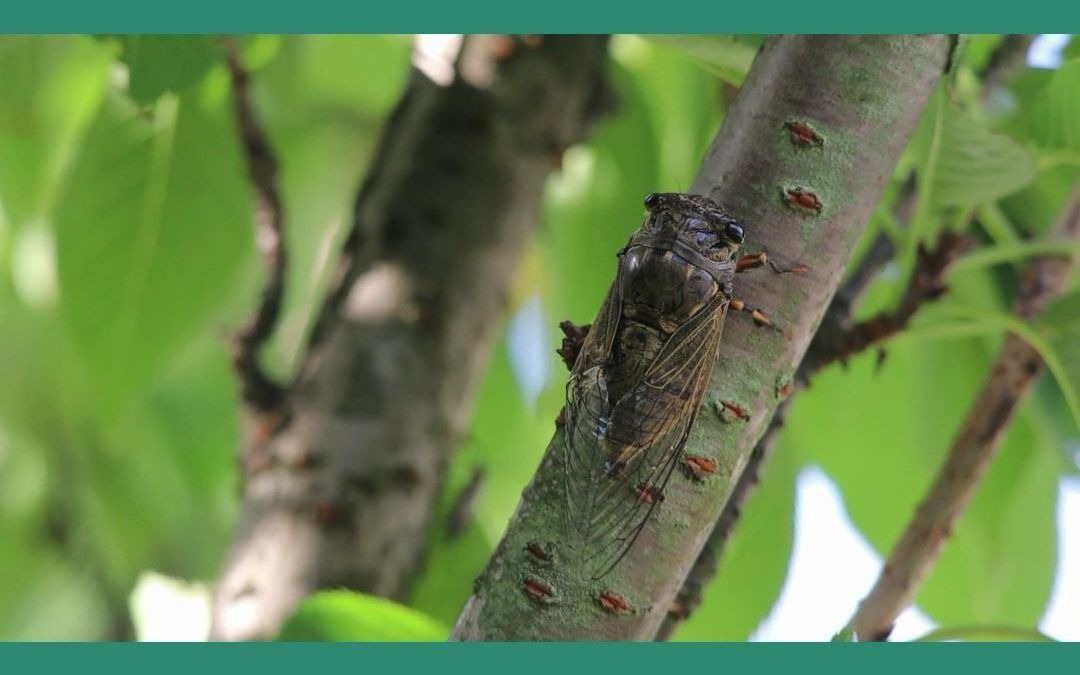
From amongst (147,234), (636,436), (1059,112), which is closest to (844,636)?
(636,436)

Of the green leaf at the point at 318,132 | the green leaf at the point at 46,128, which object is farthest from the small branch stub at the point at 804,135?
the green leaf at the point at 46,128

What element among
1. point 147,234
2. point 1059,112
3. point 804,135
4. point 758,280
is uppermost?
point 147,234

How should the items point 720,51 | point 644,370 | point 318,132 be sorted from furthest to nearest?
point 318,132 < point 720,51 < point 644,370

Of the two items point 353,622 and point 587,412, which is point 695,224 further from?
point 353,622

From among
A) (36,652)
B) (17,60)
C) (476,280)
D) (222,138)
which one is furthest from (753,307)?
(17,60)

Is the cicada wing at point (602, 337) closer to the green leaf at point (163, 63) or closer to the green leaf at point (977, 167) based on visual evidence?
the green leaf at point (977, 167)

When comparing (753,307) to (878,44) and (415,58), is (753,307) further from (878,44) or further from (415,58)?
(415,58)
